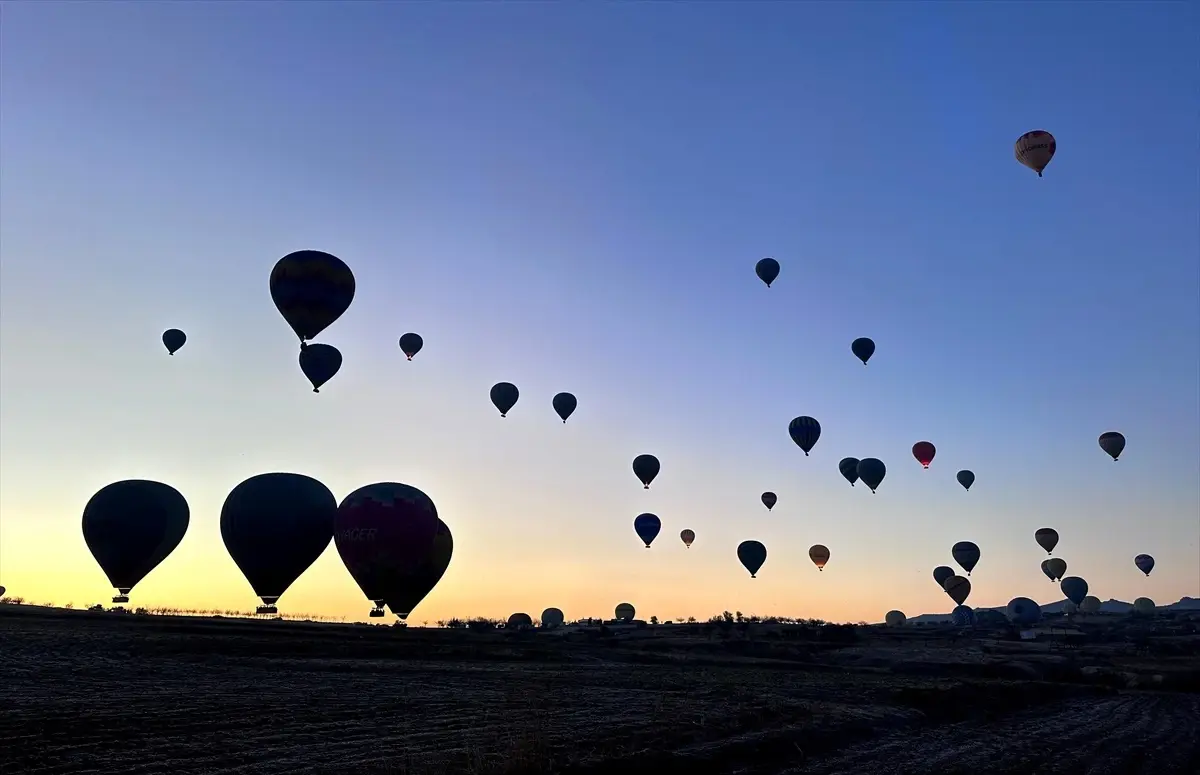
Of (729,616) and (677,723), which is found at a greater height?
(729,616)

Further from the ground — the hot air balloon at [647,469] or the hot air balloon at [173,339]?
the hot air balloon at [173,339]

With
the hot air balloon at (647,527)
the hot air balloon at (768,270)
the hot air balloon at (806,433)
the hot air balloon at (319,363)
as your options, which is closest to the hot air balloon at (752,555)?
the hot air balloon at (647,527)

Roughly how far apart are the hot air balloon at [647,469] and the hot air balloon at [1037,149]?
2952cm

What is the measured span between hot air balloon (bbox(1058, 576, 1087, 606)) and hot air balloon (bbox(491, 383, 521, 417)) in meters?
90.9

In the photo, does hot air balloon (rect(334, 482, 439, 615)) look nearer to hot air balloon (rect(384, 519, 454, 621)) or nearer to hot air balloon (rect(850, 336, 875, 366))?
hot air balloon (rect(384, 519, 454, 621))

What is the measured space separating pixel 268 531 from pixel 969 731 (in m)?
25.0

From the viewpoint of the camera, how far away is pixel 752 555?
226 ft

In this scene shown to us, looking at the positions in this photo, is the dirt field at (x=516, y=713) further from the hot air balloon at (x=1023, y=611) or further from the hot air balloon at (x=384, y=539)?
the hot air balloon at (x=1023, y=611)

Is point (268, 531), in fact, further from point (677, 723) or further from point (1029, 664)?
point (1029, 664)

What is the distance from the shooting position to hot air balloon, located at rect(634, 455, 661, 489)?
60938 mm

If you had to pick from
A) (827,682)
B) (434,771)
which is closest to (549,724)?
(434,771)

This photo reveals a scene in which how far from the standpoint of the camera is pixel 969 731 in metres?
22.8

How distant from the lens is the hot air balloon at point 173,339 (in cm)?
4758

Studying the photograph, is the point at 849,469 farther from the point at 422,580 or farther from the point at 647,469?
the point at 422,580
